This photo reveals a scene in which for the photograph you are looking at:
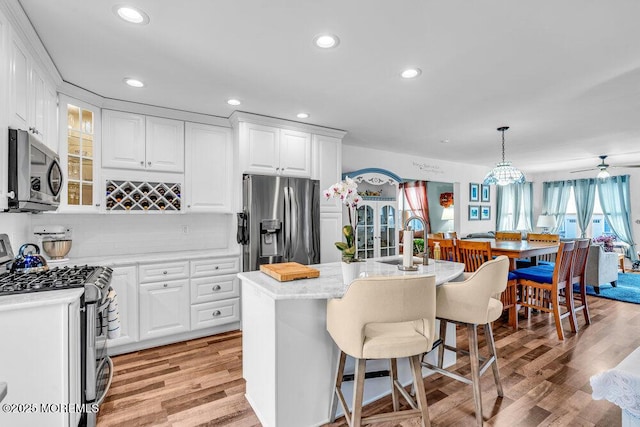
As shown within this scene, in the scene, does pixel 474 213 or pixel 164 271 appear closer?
pixel 164 271

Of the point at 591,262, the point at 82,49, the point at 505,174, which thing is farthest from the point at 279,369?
the point at 591,262

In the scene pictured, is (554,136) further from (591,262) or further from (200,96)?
(200,96)

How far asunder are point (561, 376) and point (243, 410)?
8.10 feet

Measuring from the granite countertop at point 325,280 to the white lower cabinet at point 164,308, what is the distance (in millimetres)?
1462

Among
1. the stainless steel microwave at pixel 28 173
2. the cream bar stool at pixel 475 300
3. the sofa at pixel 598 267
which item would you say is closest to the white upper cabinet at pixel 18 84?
the stainless steel microwave at pixel 28 173

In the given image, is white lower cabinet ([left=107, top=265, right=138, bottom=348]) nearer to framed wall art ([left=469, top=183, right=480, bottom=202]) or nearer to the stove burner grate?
the stove burner grate

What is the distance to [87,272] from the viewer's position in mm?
2213

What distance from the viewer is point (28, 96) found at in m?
2.11

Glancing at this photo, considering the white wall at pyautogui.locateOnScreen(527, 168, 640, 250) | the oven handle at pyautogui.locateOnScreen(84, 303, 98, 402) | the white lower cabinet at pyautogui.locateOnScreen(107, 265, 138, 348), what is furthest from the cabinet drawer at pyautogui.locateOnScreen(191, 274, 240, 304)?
the white wall at pyautogui.locateOnScreen(527, 168, 640, 250)

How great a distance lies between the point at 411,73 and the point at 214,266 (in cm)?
268

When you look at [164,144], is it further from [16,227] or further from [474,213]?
[474,213]

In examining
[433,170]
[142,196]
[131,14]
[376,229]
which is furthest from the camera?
[433,170]

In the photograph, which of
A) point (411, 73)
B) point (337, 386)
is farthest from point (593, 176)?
point (337, 386)

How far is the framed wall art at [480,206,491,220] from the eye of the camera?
7364 millimetres
